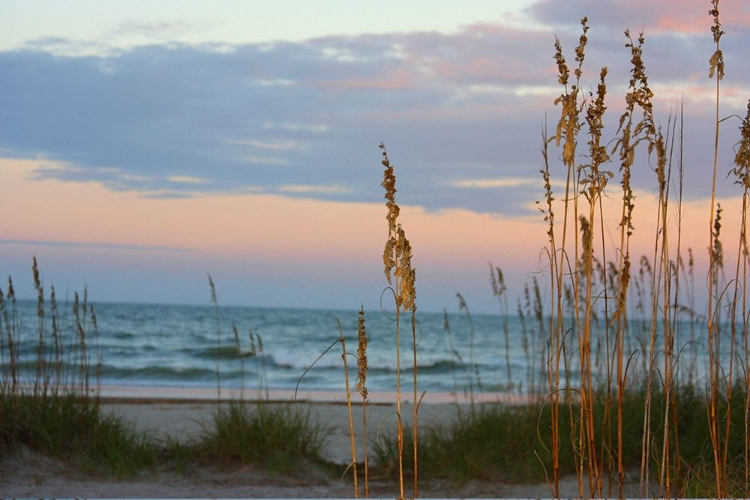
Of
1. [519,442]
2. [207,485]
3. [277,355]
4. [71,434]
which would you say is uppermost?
[71,434]

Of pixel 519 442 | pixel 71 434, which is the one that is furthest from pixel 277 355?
pixel 519 442

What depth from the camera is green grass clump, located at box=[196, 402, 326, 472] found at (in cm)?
570

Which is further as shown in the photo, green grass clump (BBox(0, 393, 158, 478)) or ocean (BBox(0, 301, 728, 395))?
ocean (BBox(0, 301, 728, 395))

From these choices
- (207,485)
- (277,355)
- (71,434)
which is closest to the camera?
(207,485)

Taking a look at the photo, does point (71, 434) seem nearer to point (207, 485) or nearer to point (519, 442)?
point (207, 485)

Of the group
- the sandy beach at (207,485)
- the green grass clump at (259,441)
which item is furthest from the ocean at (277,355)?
the green grass clump at (259,441)

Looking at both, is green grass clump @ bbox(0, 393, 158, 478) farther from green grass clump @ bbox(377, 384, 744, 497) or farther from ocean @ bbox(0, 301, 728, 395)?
green grass clump @ bbox(377, 384, 744, 497)

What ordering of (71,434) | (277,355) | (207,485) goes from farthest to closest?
(277,355)
(71,434)
(207,485)

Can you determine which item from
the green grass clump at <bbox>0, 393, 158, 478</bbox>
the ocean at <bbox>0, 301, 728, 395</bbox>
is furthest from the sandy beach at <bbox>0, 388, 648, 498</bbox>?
the ocean at <bbox>0, 301, 728, 395</bbox>

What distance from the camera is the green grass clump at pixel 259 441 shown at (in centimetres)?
570

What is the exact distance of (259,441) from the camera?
5.74m

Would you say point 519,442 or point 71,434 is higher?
point 71,434

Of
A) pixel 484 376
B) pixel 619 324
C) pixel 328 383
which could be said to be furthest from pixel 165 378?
pixel 619 324

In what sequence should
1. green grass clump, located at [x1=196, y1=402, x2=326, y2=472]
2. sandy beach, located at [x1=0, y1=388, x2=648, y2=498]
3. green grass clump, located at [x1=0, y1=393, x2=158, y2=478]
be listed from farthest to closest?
green grass clump, located at [x1=196, y1=402, x2=326, y2=472], green grass clump, located at [x1=0, y1=393, x2=158, y2=478], sandy beach, located at [x1=0, y1=388, x2=648, y2=498]
